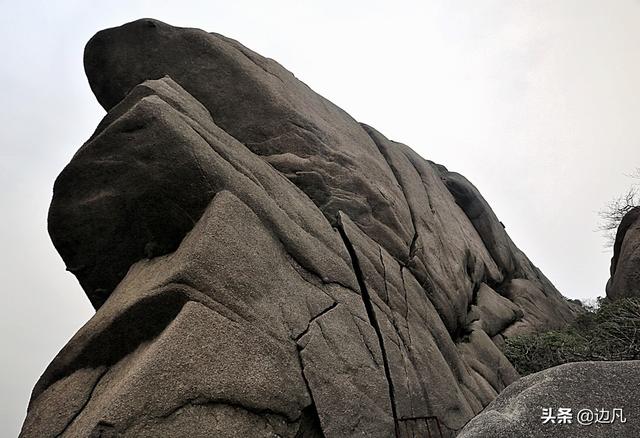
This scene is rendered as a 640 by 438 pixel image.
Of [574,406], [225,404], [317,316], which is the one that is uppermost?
[317,316]

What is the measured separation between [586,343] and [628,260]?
24.5ft

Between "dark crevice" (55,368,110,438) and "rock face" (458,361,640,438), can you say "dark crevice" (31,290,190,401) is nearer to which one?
"dark crevice" (55,368,110,438)

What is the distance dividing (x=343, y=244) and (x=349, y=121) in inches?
295

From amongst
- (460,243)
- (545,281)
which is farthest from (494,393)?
(545,281)

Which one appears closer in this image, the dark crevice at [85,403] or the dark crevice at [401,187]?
the dark crevice at [85,403]

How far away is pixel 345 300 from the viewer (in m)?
10.2

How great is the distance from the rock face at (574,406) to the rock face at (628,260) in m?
17.3

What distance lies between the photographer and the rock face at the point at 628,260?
69.3 ft

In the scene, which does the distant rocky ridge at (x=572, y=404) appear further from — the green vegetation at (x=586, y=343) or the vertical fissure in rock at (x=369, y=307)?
the green vegetation at (x=586, y=343)

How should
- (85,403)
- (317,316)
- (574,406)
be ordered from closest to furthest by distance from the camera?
(574,406), (85,403), (317,316)

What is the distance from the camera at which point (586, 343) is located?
16.1 m

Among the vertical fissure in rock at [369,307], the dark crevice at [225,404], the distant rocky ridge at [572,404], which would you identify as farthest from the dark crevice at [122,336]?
the distant rocky ridge at [572,404]

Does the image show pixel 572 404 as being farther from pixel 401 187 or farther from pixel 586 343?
pixel 586 343

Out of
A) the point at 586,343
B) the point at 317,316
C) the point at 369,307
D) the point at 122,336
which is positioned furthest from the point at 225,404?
the point at 586,343
